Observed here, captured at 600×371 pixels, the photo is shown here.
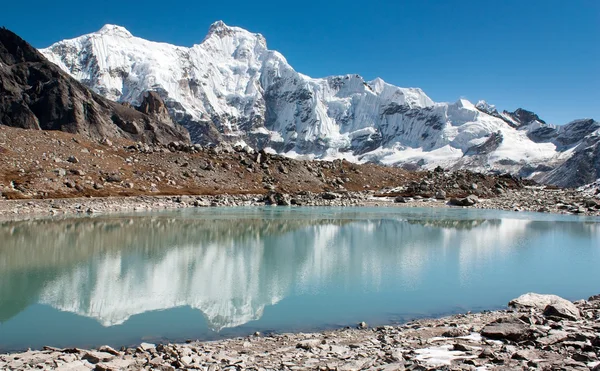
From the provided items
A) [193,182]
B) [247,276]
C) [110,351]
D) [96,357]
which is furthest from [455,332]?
[193,182]

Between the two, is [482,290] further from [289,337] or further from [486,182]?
[486,182]

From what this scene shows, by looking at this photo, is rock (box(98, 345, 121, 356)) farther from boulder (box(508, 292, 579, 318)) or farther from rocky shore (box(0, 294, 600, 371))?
boulder (box(508, 292, 579, 318))

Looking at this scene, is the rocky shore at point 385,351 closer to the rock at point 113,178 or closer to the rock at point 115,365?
the rock at point 115,365

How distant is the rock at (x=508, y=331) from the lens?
11625mm

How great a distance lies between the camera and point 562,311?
14234 millimetres

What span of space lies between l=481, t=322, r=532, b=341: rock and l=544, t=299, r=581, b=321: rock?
234 centimetres

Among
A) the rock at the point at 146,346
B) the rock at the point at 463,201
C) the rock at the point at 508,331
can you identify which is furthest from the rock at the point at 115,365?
the rock at the point at 463,201

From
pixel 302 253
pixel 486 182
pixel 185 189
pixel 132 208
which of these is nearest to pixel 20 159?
pixel 132 208

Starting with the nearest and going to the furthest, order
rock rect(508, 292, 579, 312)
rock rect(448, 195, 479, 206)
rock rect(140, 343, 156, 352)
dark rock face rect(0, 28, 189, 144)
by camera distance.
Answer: rock rect(140, 343, 156, 352), rock rect(508, 292, 579, 312), rock rect(448, 195, 479, 206), dark rock face rect(0, 28, 189, 144)

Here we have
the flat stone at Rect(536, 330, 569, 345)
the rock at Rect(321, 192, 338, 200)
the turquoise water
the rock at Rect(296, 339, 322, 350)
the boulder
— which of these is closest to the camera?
the flat stone at Rect(536, 330, 569, 345)

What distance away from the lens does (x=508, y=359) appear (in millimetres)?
9992

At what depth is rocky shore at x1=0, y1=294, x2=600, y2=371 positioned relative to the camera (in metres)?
10.1

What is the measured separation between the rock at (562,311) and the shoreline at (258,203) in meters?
45.0

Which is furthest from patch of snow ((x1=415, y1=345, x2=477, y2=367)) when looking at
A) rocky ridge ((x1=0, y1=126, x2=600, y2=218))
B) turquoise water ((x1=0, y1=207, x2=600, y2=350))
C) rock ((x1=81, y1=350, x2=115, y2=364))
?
rocky ridge ((x1=0, y1=126, x2=600, y2=218))
